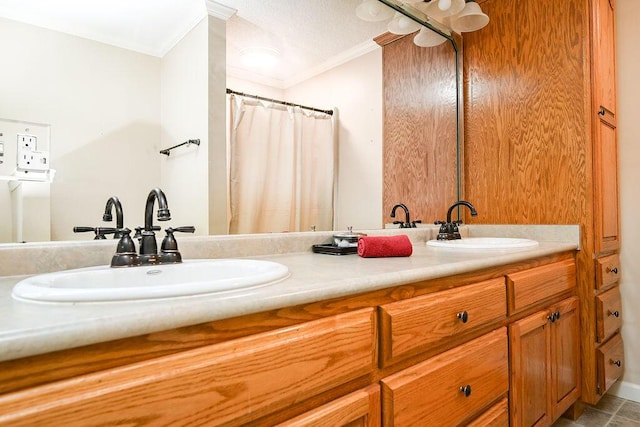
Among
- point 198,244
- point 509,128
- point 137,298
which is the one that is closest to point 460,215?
point 509,128

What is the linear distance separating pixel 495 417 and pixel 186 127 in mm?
1329

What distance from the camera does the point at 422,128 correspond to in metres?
2.13

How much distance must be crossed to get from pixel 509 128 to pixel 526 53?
382mm

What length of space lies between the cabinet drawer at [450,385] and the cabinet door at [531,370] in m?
0.07

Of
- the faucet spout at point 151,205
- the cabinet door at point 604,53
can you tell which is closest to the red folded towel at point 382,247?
the faucet spout at point 151,205

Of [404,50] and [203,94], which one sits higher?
[404,50]

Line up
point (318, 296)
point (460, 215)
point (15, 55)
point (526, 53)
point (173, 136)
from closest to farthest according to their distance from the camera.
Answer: point (318, 296)
point (15, 55)
point (173, 136)
point (526, 53)
point (460, 215)

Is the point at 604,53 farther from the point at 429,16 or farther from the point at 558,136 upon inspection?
the point at 429,16

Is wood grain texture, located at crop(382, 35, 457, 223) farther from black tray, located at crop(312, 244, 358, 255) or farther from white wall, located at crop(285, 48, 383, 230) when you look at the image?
black tray, located at crop(312, 244, 358, 255)

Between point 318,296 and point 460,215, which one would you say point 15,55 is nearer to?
point 318,296

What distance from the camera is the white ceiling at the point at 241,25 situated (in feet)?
3.31

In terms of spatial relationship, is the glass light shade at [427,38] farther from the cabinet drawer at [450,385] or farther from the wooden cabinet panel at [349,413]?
the wooden cabinet panel at [349,413]

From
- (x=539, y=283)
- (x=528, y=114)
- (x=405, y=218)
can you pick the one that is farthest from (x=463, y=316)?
(x=528, y=114)

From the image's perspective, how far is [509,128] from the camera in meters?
1.97
